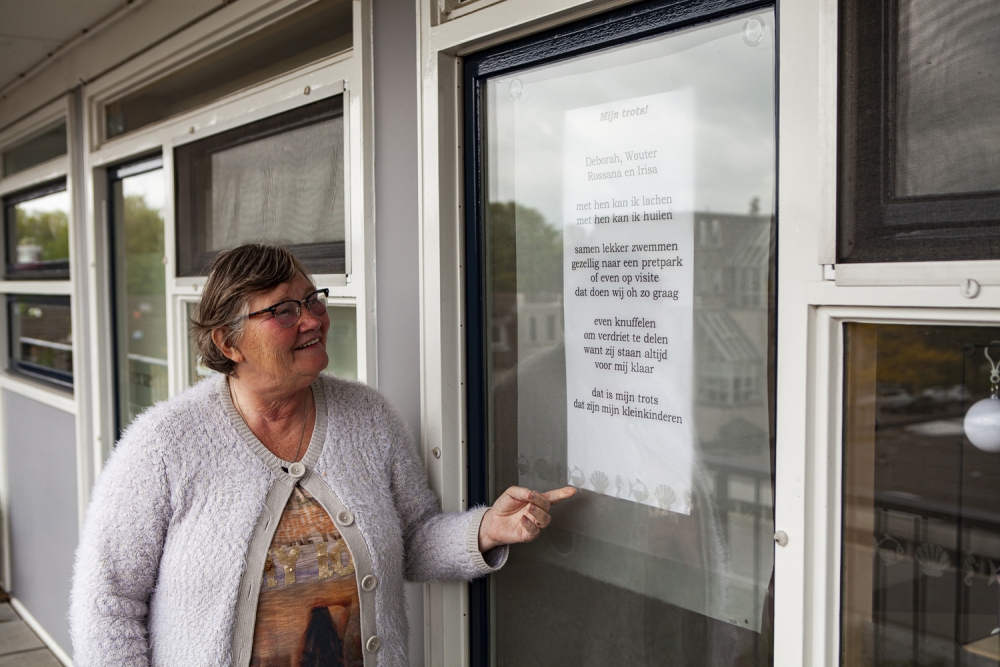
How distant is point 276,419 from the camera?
1817 mm

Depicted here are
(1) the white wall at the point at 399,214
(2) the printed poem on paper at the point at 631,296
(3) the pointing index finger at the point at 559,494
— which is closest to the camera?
(2) the printed poem on paper at the point at 631,296

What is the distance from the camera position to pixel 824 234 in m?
1.24

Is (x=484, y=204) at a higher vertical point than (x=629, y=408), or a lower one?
higher

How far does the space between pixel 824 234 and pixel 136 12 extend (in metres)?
3.02

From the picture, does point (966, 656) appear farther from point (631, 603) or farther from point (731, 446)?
point (631, 603)

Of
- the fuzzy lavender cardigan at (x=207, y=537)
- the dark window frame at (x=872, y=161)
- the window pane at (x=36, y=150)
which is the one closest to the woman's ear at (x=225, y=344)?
the fuzzy lavender cardigan at (x=207, y=537)

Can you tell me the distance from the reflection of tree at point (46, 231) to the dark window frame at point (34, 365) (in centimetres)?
24

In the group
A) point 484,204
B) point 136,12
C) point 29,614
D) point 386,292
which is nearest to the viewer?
point 484,204

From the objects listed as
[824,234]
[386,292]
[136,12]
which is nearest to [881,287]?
[824,234]

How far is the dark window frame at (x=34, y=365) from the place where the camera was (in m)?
4.32

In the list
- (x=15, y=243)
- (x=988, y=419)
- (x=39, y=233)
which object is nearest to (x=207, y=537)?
(x=988, y=419)

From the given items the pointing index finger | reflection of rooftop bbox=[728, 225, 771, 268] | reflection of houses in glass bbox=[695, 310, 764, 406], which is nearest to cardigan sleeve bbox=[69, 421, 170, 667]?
the pointing index finger

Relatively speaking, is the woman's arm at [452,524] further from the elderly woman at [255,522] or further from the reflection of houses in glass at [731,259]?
the reflection of houses in glass at [731,259]

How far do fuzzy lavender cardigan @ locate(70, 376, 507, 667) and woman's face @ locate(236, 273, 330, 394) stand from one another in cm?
12
